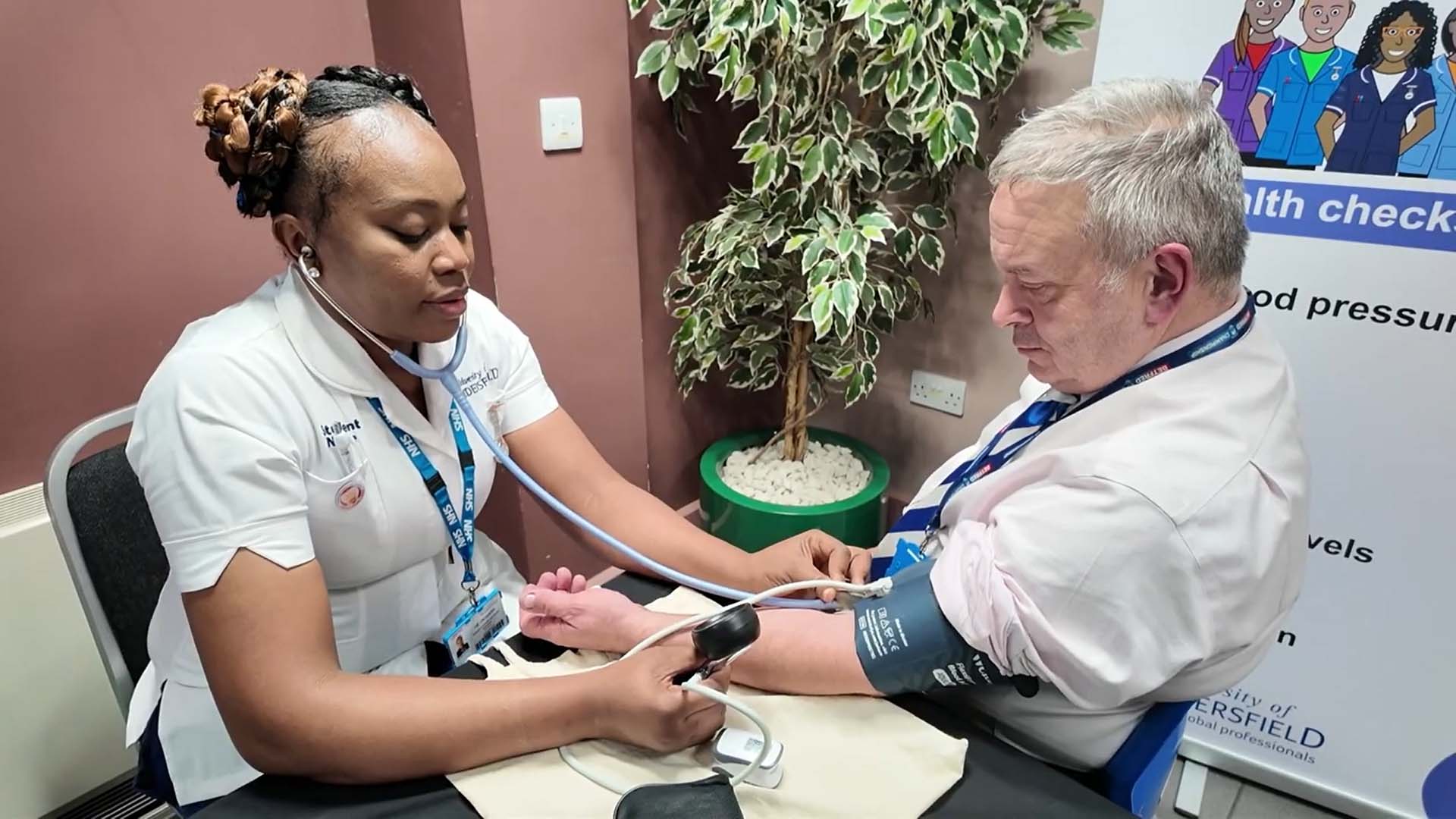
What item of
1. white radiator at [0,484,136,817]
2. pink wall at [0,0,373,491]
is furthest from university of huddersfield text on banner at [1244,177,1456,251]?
white radiator at [0,484,136,817]

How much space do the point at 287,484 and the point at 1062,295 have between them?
0.88m

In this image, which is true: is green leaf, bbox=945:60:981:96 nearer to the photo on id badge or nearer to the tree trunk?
the photo on id badge

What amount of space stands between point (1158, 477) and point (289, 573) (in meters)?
0.90

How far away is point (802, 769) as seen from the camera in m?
0.81

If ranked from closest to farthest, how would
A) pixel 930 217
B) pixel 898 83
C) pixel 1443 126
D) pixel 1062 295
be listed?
pixel 1062 295 < pixel 1443 126 < pixel 898 83 < pixel 930 217

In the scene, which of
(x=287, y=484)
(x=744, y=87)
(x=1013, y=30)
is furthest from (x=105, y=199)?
(x=1013, y=30)

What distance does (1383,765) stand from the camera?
67.0 inches

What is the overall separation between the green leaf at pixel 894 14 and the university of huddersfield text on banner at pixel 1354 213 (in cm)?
73

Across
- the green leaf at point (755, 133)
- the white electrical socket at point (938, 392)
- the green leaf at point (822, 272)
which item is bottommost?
the white electrical socket at point (938, 392)

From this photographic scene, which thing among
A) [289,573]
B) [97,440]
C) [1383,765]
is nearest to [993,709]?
[289,573]

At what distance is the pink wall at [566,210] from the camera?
1.83m

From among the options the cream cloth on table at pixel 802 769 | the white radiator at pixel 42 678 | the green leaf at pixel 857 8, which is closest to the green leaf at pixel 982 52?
the green leaf at pixel 857 8

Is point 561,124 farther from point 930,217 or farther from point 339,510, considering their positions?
point 339,510

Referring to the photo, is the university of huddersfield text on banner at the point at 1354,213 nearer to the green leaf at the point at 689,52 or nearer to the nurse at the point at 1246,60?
the nurse at the point at 1246,60
